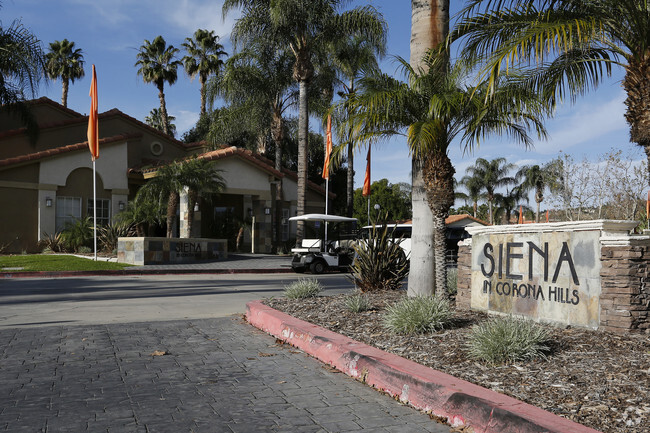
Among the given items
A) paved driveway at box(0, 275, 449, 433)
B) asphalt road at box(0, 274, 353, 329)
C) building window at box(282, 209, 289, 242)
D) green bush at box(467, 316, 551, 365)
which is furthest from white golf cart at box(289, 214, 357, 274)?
green bush at box(467, 316, 551, 365)

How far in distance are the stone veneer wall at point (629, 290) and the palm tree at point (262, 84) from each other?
77.5 feet

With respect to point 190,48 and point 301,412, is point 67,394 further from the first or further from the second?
point 190,48

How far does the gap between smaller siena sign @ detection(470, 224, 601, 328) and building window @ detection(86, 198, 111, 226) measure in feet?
76.5

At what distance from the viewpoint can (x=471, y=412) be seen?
14.2 ft

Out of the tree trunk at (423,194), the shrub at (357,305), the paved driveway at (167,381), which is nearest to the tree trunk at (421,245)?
the tree trunk at (423,194)

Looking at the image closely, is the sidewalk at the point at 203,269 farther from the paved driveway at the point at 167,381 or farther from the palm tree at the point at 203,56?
the palm tree at the point at 203,56

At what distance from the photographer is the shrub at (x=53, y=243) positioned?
25.8m

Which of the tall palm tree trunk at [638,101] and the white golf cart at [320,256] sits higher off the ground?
the tall palm tree trunk at [638,101]

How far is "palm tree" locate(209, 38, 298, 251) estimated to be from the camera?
1164 inches

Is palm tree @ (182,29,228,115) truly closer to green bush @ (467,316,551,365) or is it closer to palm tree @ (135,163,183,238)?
palm tree @ (135,163,183,238)

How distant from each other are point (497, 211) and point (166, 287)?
59028 millimetres

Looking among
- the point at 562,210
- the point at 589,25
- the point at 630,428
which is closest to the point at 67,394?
the point at 630,428

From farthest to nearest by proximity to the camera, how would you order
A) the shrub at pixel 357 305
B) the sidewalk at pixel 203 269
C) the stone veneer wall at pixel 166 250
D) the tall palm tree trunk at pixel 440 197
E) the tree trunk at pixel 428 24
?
the stone veneer wall at pixel 166 250 → the sidewalk at pixel 203 269 → the tree trunk at pixel 428 24 → the tall palm tree trunk at pixel 440 197 → the shrub at pixel 357 305

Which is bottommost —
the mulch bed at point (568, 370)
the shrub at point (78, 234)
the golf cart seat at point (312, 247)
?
the mulch bed at point (568, 370)
